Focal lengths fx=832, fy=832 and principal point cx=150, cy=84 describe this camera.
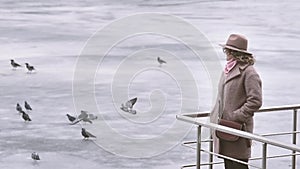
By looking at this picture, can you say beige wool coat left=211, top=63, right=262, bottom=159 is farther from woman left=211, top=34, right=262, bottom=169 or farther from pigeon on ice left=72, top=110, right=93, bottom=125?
pigeon on ice left=72, top=110, right=93, bottom=125

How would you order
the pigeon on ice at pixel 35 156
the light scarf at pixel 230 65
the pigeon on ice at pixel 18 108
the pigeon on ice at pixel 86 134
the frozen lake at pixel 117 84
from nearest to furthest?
the light scarf at pixel 230 65 → the pigeon on ice at pixel 35 156 → the frozen lake at pixel 117 84 → the pigeon on ice at pixel 86 134 → the pigeon on ice at pixel 18 108

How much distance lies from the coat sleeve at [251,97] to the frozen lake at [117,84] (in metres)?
1.89

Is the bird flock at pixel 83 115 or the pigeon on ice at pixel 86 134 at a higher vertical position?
the bird flock at pixel 83 115

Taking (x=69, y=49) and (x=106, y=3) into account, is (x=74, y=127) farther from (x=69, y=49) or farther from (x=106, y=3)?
(x=106, y=3)

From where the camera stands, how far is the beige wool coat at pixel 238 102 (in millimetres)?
5039

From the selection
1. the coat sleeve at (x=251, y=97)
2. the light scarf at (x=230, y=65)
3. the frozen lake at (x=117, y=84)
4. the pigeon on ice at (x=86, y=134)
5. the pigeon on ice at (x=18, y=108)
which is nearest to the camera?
the coat sleeve at (x=251, y=97)

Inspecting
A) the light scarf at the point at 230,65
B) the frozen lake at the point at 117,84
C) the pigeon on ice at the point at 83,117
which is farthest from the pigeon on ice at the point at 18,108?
the light scarf at the point at 230,65

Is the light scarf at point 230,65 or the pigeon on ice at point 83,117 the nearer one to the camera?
Result: the light scarf at point 230,65

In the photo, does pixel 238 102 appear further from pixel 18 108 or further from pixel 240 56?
pixel 18 108

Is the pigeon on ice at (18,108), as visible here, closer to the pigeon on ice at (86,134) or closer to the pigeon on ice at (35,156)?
the pigeon on ice at (86,134)

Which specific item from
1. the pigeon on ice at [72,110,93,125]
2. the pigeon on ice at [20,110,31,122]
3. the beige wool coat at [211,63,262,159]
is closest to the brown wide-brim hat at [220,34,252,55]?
the beige wool coat at [211,63,262,159]

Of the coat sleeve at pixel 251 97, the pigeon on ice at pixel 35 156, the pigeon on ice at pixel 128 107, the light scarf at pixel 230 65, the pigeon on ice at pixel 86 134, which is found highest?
the pigeon on ice at pixel 128 107

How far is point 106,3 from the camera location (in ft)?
88.6

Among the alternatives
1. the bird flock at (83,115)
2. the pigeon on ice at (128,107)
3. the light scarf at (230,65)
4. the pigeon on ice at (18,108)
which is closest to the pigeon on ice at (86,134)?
the bird flock at (83,115)
